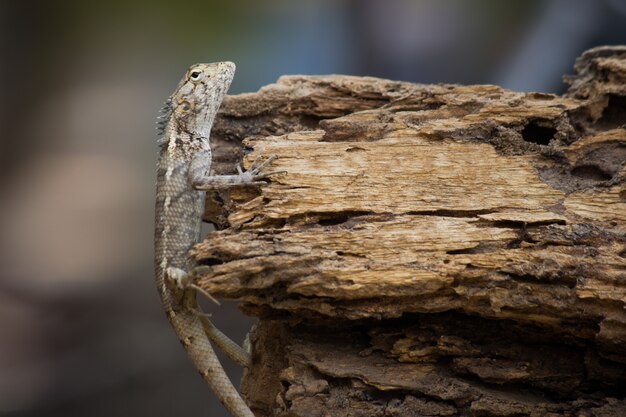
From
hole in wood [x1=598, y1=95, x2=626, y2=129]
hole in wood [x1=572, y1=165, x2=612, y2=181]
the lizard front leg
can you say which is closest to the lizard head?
the lizard front leg

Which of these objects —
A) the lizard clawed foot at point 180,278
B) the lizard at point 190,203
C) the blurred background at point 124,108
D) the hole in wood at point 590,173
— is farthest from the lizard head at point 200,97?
the hole in wood at point 590,173

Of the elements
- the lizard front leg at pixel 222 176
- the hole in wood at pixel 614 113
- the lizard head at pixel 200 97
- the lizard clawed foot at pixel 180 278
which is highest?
the hole in wood at pixel 614 113

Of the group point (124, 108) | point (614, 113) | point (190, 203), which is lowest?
point (190, 203)

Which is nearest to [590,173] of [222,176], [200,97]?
[222,176]

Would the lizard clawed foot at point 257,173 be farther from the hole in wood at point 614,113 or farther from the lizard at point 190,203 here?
the hole in wood at point 614,113

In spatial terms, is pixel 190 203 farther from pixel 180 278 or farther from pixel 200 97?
pixel 200 97

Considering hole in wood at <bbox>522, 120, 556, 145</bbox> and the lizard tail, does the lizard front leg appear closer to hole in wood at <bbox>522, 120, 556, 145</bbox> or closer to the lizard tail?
the lizard tail
